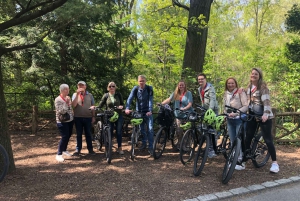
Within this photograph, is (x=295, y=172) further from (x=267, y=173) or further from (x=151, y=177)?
(x=151, y=177)

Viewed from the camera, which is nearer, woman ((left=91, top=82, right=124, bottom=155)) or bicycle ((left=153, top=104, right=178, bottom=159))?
A: bicycle ((left=153, top=104, right=178, bottom=159))

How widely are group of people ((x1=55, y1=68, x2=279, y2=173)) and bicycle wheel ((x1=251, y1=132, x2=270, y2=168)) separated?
0.20 m

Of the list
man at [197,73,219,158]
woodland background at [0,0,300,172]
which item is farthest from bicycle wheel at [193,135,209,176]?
woodland background at [0,0,300,172]

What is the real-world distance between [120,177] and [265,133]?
2.81m

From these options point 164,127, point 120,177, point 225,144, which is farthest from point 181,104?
point 120,177

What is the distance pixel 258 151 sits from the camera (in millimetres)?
4922

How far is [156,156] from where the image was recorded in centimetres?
549

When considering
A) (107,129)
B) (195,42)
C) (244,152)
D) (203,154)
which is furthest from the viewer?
(195,42)

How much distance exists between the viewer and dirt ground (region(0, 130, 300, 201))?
147 inches

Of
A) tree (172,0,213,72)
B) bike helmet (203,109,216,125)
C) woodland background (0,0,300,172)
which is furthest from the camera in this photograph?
tree (172,0,213,72)

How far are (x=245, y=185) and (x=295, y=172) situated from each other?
1.40m

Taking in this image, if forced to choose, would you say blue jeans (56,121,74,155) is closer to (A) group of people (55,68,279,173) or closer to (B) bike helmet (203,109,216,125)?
(A) group of people (55,68,279,173)

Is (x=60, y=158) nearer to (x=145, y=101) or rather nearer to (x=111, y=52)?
(x=145, y=101)

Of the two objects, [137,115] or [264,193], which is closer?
[264,193]
